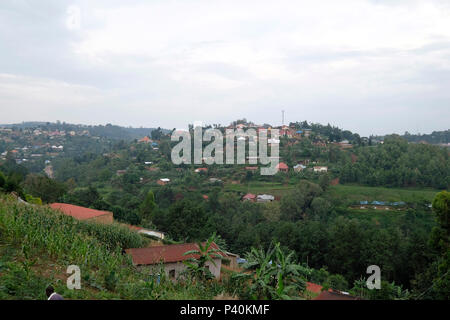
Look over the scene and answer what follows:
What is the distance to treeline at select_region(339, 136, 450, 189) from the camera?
30.2m

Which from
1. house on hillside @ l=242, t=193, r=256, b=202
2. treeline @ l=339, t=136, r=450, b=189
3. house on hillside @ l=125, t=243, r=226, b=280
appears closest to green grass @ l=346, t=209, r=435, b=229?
treeline @ l=339, t=136, r=450, b=189

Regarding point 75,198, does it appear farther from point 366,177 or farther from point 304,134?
point 304,134

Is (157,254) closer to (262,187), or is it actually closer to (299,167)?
(262,187)

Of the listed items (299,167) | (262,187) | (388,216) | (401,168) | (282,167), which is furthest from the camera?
(299,167)

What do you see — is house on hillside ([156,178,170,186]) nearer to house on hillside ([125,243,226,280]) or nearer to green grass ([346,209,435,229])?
green grass ([346,209,435,229])

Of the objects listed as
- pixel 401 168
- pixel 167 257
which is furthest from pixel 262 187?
pixel 167 257

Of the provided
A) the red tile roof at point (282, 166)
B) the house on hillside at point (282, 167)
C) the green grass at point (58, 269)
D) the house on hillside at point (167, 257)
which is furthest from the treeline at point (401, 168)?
the green grass at point (58, 269)

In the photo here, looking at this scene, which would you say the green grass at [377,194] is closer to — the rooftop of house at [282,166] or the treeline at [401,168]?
the treeline at [401,168]

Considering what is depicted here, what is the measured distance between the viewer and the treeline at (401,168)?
30.2 m

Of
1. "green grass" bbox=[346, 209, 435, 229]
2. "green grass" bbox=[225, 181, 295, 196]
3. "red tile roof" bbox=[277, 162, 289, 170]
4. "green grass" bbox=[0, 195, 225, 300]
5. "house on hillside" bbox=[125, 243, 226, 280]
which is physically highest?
"green grass" bbox=[0, 195, 225, 300]

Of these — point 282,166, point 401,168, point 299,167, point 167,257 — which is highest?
point 401,168

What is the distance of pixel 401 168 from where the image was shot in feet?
103

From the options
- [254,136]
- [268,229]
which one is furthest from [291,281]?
[254,136]

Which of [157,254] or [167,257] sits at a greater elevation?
[157,254]
